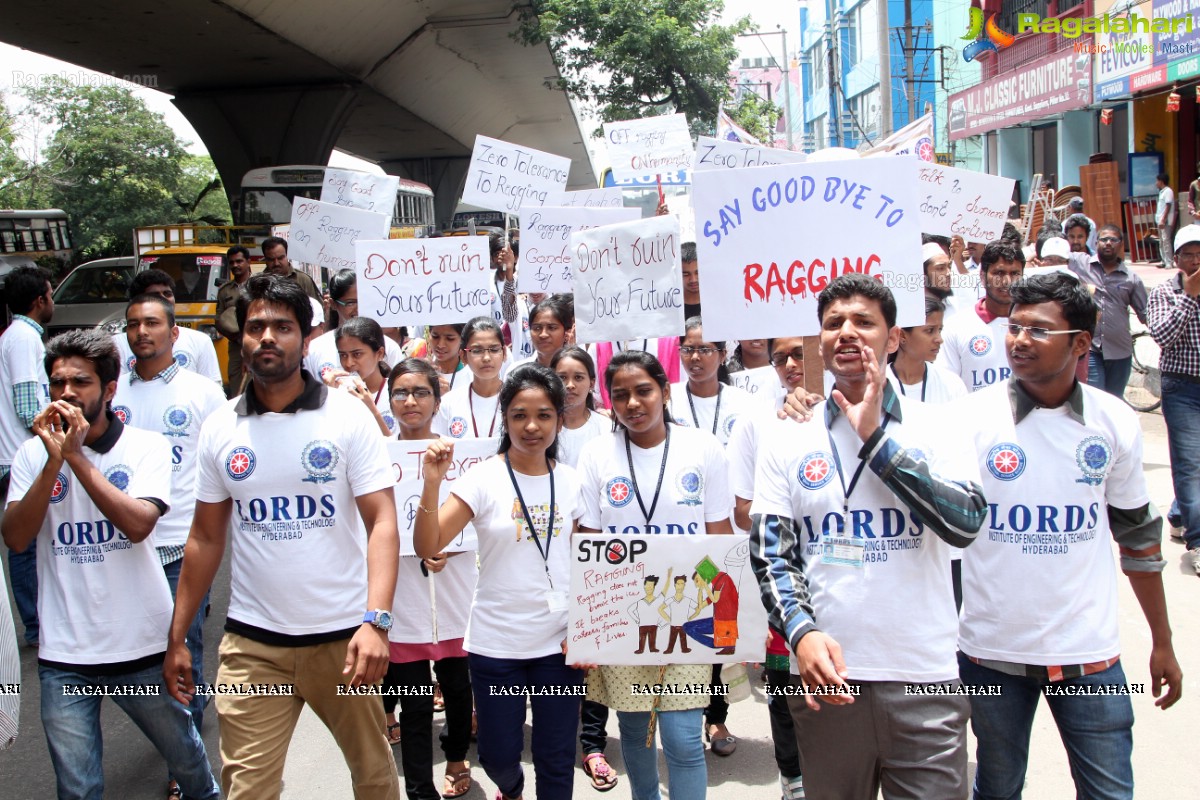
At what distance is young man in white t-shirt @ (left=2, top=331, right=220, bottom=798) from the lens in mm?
3494

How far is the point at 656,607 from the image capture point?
11.7 ft

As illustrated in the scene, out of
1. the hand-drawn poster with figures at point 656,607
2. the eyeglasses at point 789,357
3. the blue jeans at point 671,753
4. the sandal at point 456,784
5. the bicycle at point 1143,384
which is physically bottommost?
the sandal at point 456,784

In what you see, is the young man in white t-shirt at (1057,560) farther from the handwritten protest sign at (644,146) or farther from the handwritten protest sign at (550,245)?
the handwritten protest sign at (644,146)

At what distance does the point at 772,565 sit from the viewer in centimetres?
286

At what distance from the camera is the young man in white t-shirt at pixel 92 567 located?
349 centimetres

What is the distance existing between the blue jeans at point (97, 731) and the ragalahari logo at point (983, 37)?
102 ft

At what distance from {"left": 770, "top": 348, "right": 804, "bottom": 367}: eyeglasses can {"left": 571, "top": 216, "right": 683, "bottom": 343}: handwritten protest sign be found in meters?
0.58

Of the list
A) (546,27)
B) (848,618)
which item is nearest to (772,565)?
(848,618)

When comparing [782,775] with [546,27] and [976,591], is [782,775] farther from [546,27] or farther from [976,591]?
[546,27]

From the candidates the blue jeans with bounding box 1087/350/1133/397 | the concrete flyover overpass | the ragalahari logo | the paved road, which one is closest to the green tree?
the concrete flyover overpass

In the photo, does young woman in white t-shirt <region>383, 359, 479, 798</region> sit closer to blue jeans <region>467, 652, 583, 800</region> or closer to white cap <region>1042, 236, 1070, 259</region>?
blue jeans <region>467, 652, 583, 800</region>

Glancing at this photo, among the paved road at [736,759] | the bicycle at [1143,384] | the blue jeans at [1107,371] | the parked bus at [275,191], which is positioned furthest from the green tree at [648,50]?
the paved road at [736,759]

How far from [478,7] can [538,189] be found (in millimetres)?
26515

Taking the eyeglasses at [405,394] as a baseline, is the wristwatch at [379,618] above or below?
below
